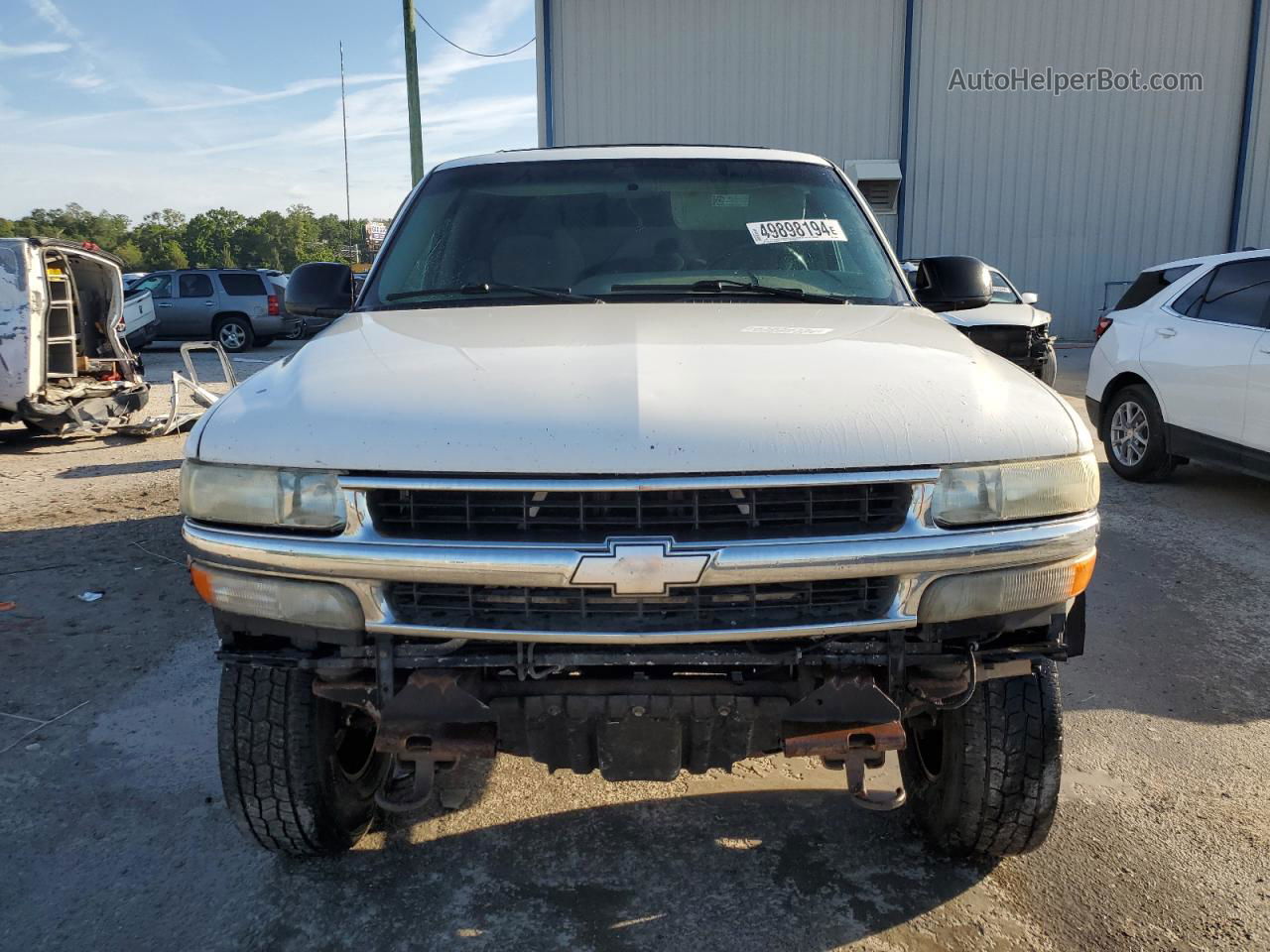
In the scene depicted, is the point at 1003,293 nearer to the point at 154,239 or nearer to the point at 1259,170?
the point at 1259,170

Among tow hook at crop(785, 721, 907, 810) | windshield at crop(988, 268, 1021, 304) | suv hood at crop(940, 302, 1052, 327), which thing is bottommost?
tow hook at crop(785, 721, 907, 810)

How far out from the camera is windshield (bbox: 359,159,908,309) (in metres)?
3.17

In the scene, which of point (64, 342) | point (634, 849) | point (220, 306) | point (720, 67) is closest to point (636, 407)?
point (634, 849)

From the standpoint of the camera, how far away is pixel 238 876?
260cm

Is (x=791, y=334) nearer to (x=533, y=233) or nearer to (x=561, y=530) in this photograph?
(x=561, y=530)

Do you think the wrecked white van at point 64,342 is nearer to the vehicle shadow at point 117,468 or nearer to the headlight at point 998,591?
the vehicle shadow at point 117,468

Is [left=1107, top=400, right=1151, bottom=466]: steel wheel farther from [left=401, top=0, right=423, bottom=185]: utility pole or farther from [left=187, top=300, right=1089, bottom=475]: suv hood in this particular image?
[left=401, top=0, right=423, bottom=185]: utility pole

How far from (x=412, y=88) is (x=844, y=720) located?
554 inches

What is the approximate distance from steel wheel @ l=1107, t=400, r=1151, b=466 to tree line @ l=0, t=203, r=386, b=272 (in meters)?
72.0

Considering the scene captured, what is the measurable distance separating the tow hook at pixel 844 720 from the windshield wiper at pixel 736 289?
137 centimetres

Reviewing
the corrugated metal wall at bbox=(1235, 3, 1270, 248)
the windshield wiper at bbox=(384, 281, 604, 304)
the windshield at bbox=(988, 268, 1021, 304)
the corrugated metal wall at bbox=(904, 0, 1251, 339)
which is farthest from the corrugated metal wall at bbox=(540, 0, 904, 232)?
the windshield wiper at bbox=(384, 281, 604, 304)

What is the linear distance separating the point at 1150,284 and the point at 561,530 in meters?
6.96

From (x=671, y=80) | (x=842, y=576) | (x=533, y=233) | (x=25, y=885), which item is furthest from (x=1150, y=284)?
(x=671, y=80)

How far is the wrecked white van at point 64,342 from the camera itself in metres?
8.45
